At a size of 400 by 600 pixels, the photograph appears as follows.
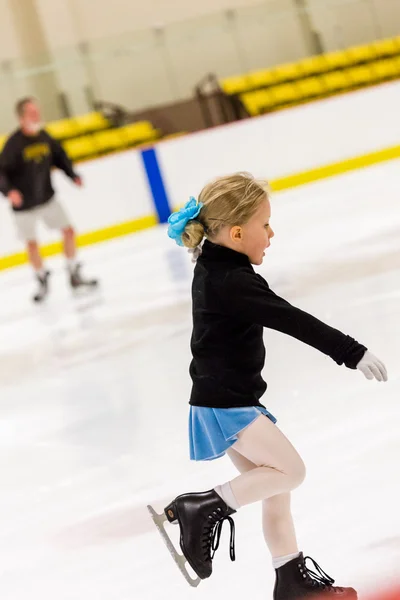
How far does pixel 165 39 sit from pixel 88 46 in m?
1.01

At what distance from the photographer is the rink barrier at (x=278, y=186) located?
978 centimetres

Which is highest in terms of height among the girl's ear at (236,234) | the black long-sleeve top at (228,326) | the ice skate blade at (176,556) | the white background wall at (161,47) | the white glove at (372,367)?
the white background wall at (161,47)

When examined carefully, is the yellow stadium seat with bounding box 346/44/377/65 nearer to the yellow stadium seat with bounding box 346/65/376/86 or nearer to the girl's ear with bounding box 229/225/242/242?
the yellow stadium seat with bounding box 346/65/376/86

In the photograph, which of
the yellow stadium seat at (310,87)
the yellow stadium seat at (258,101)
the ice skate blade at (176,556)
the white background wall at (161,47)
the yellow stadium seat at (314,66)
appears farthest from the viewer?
the yellow stadium seat at (314,66)

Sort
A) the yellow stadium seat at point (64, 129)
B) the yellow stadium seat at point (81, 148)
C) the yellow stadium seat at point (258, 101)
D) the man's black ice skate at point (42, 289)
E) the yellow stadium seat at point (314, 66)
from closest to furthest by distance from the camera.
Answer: the man's black ice skate at point (42, 289), the yellow stadium seat at point (81, 148), the yellow stadium seat at point (64, 129), the yellow stadium seat at point (258, 101), the yellow stadium seat at point (314, 66)

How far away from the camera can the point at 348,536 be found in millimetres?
1907

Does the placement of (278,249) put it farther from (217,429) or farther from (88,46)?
(88,46)

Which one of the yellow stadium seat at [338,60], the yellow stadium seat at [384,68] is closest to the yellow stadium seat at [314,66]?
the yellow stadium seat at [338,60]

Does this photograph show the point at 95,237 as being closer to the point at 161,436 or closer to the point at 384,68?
the point at 384,68

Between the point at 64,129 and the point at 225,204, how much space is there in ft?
34.1

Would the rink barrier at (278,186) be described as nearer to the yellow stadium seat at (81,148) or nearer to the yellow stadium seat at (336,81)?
the yellow stadium seat at (81,148)

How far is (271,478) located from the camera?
5.45ft

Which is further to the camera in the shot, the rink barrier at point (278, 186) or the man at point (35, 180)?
the rink barrier at point (278, 186)

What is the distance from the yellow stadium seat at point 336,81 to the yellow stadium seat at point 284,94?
19.0 inches
